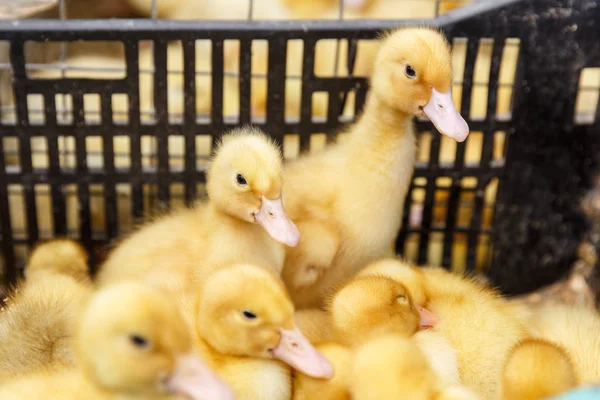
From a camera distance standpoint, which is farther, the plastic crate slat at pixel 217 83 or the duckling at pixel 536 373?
the plastic crate slat at pixel 217 83

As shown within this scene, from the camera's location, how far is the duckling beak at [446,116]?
6.09 feet

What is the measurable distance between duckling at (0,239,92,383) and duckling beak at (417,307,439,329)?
0.69 meters

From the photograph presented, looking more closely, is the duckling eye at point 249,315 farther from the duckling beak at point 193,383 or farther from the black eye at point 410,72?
the black eye at point 410,72

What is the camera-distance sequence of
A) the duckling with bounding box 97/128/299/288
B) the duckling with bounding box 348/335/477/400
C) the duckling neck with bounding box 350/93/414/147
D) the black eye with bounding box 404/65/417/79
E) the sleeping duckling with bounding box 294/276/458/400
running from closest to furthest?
the duckling with bounding box 348/335/477/400, the sleeping duckling with bounding box 294/276/458/400, the duckling with bounding box 97/128/299/288, the black eye with bounding box 404/65/417/79, the duckling neck with bounding box 350/93/414/147

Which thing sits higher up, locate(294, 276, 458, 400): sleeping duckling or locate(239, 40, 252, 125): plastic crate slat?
locate(239, 40, 252, 125): plastic crate slat

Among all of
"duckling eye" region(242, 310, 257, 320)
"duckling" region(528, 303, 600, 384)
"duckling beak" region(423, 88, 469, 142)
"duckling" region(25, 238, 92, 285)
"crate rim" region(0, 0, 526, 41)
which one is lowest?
"duckling" region(528, 303, 600, 384)

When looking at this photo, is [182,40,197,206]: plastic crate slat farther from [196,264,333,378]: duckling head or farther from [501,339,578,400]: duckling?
[501,339,578,400]: duckling

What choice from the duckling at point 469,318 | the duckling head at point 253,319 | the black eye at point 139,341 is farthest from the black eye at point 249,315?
the duckling at point 469,318

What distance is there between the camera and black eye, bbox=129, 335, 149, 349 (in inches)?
50.9

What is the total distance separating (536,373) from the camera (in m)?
1.45

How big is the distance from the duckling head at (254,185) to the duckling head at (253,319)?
192 mm

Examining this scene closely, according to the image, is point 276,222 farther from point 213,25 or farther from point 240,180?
point 213,25

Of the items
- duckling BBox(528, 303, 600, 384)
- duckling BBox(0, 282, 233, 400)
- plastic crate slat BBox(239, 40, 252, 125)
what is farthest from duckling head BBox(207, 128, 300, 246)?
duckling BBox(528, 303, 600, 384)

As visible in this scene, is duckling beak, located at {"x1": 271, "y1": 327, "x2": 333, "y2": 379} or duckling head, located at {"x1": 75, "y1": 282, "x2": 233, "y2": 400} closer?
duckling head, located at {"x1": 75, "y1": 282, "x2": 233, "y2": 400}
